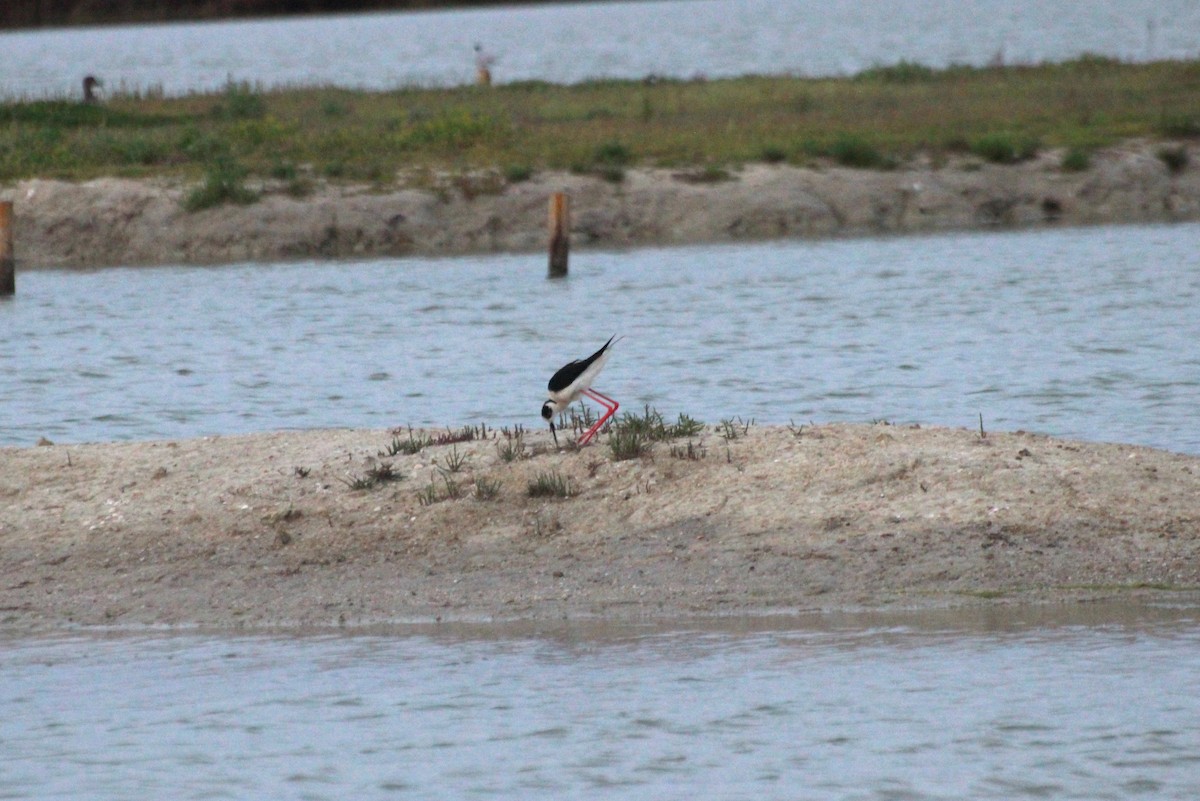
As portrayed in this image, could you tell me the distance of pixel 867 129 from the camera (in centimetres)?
3416

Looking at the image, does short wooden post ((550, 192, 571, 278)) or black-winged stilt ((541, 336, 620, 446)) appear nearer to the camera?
black-winged stilt ((541, 336, 620, 446))

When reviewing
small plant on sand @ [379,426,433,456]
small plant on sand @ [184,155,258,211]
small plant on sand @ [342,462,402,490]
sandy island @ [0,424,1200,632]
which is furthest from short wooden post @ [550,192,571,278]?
small plant on sand @ [342,462,402,490]

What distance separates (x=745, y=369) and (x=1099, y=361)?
358 cm

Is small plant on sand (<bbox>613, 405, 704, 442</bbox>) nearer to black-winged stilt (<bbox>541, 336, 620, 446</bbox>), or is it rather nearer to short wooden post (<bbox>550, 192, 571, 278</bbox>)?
black-winged stilt (<bbox>541, 336, 620, 446</bbox>)

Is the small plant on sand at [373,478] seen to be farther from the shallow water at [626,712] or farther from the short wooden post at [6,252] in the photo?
the short wooden post at [6,252]

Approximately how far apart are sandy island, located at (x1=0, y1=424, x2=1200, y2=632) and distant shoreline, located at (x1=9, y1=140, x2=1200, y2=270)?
19198 millimetres

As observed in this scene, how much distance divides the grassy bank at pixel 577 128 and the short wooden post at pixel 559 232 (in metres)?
4.54

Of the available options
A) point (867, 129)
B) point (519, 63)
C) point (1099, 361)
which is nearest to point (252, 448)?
point (1099, 361)

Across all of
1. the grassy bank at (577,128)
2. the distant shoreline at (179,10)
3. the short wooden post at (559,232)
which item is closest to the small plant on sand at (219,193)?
the grassy bank at (577,128)

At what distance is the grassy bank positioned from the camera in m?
31.8

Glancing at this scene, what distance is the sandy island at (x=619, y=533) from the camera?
9812mm

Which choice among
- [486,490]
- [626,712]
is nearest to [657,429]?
[486,490]

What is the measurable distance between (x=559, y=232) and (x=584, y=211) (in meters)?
4.83

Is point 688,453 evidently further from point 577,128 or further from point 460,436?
point 577,128
